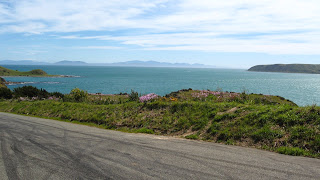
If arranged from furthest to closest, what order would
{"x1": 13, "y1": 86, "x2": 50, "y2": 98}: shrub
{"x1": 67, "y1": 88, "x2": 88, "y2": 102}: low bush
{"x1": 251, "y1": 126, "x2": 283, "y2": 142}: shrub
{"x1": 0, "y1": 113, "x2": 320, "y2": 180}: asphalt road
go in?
{"x1": 13, "y1": 86, "x2": 50, "y2": 98}: shrub → {"x1": 67, "y1": 88, "x2": 88, "y2": 102}: low bush → {"x1": 251, "y1": 126, "x2": 283, "y2": 142}: shrub → {"x1": 0, "y1": 113, "x2": 320, "y2": 180}: asphalt road

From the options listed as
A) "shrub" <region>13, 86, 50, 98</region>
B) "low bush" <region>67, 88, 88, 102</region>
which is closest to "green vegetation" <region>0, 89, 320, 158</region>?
"low bush" <region>67, 88, 88, 102</region>

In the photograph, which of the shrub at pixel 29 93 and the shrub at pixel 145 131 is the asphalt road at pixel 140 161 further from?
the shrub at pixel 29 93

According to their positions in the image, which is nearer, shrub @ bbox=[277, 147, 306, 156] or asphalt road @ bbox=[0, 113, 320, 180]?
asphalt road @ bbox=[0, 113, 320, 180]

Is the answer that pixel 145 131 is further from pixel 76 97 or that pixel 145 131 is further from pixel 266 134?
pixel 76 97

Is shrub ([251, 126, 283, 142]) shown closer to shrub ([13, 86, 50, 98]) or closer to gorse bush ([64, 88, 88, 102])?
gorse bush ([64, 88, 88, 102])

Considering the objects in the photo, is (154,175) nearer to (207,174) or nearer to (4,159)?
(207,174)

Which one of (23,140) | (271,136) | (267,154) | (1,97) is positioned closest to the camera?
(267,154)

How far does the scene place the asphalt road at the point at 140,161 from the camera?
661 centimetres

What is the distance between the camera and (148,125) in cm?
1342

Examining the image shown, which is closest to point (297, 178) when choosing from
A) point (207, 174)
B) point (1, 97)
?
point (207, 174)

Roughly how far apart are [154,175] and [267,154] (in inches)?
156

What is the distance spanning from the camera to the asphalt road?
661 centimetres

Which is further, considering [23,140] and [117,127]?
[117,127]

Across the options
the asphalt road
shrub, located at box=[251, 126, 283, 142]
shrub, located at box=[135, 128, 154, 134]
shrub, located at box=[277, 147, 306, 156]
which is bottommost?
shrub, located at box=[135, 128, 154, 134]
